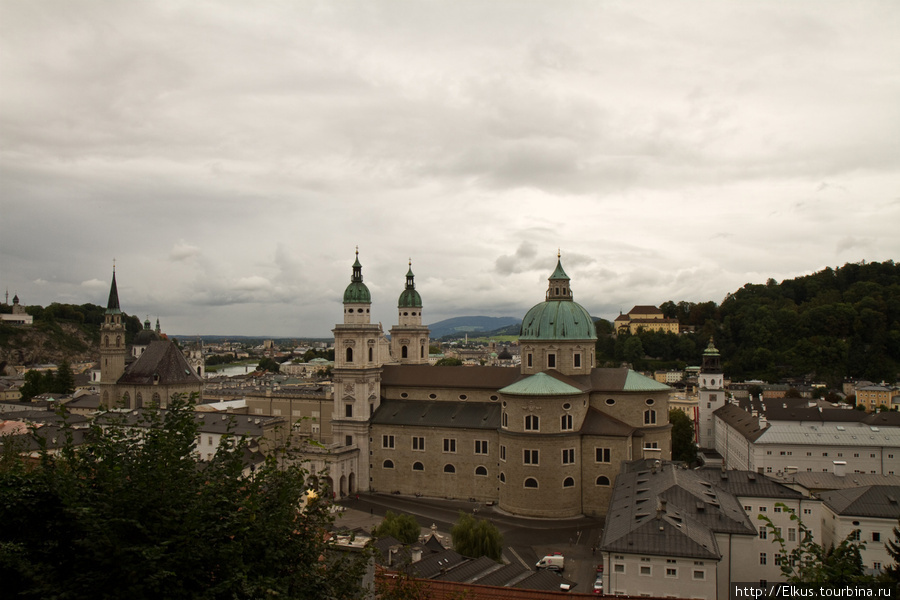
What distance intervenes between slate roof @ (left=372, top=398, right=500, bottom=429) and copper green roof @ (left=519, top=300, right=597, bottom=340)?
653 centimetres

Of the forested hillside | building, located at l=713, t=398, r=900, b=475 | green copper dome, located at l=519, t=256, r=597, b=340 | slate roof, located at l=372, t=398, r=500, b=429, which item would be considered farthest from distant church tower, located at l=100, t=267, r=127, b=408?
the forested hillside

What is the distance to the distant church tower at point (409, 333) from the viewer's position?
68188mm

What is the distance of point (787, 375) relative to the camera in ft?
386

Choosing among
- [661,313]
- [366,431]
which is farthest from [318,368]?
[366,431]

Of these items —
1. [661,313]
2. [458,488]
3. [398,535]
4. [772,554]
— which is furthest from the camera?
[661,313]

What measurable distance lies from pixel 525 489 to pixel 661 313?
433 ft

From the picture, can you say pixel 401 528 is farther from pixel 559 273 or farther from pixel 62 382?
pixel 62 382

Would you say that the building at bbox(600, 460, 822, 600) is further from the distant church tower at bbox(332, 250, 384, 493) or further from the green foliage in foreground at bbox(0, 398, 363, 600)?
the distant church tower at bbox(332, 250, 384, 493)

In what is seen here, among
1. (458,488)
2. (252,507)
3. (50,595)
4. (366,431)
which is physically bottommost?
(458,488)

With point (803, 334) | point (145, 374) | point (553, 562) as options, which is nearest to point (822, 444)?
point (553, 562)

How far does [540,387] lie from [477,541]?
52.5ft

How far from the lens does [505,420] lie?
160ft

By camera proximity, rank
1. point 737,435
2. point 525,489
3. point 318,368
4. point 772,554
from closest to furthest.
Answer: point 772,554 < point 525,489 < point 737,435 < point 318,368

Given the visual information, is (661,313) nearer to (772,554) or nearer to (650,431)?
(650,431)
